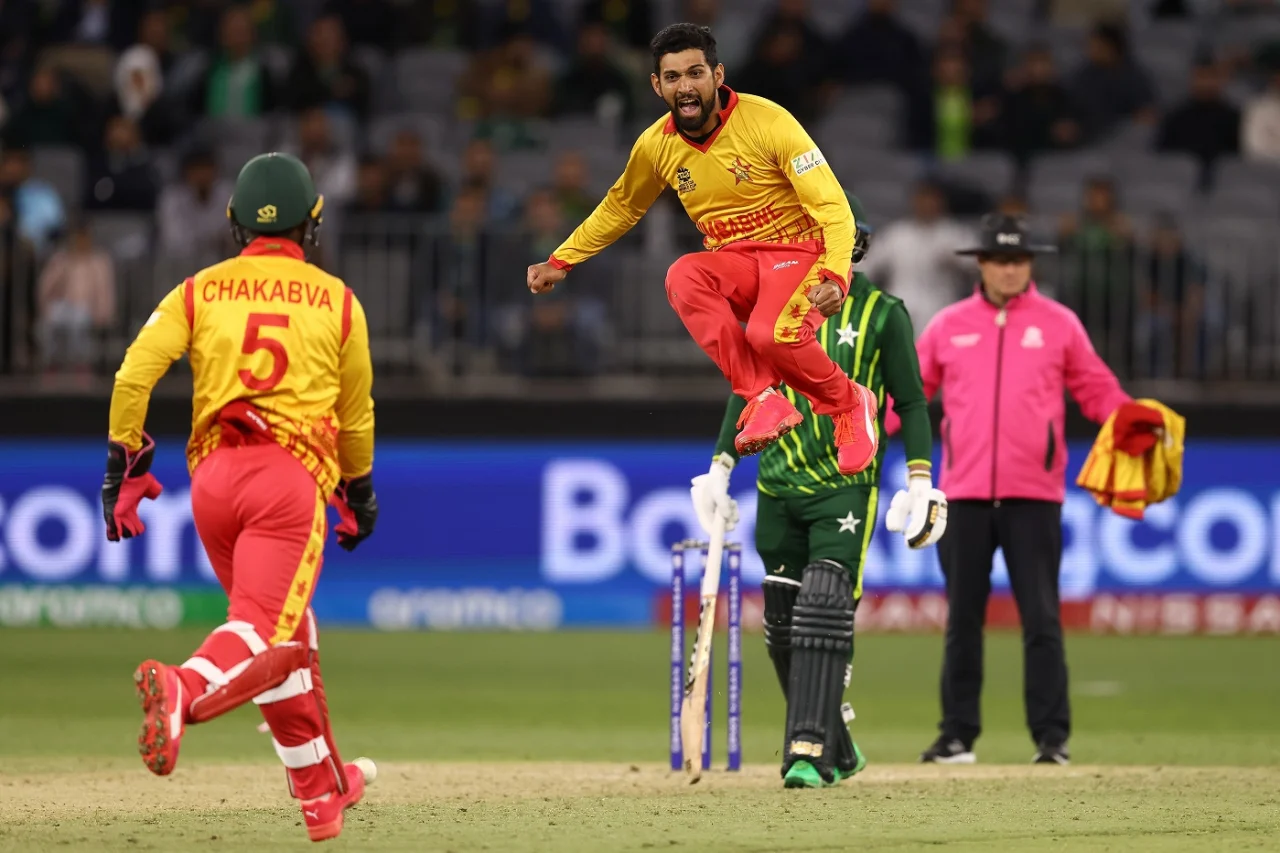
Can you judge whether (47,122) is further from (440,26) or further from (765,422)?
(765,422)

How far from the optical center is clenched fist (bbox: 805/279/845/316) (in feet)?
24.6

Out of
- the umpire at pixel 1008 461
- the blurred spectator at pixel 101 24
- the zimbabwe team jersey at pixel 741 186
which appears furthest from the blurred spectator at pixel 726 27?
the zimbabwe team jersey at pixel 741 186

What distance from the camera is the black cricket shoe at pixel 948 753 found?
9.95 meters

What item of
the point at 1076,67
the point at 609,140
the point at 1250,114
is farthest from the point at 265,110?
the point at 1250,114

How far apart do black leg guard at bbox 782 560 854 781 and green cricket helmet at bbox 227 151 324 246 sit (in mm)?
2554

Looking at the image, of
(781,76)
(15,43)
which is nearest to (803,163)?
(781,76)

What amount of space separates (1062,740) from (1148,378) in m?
6.76

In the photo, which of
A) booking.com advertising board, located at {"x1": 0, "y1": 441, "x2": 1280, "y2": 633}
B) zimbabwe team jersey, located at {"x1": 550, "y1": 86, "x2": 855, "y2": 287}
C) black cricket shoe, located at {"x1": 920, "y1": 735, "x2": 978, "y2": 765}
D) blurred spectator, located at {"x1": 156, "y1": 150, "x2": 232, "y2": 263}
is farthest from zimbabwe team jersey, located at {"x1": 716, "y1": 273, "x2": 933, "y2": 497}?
blurred spectator, located at {"x1": 156, "y1": 150, "x2": 232, "y2": 263}

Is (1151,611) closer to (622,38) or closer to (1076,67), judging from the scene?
(1076,67)

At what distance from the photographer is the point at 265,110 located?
18.5 m

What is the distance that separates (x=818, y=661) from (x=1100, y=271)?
8.37m

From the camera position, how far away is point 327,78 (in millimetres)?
18438

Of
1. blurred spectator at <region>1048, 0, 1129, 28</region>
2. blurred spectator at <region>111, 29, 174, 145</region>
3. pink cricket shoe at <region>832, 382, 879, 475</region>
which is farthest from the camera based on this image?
blurred spectator at <region>1048, 0, 1129, 28</region>

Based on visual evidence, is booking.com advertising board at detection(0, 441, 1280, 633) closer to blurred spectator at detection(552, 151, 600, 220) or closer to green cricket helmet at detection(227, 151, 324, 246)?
blurred spectator at detection(552, 151, 600, 220)
